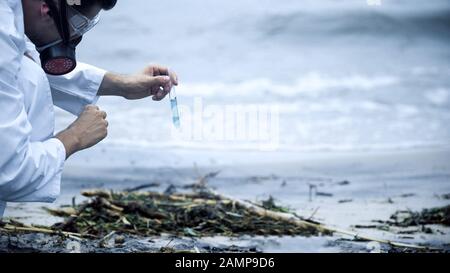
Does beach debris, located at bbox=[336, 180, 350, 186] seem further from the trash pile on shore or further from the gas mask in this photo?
the gas mask

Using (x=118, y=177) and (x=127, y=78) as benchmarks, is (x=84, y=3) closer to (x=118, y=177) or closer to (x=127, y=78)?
(x=127, y=78)

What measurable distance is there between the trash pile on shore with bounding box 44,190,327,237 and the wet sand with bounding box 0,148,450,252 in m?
0.08

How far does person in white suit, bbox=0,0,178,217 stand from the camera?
1370 millimetres

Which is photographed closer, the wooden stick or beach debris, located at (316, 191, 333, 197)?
the wooden stick

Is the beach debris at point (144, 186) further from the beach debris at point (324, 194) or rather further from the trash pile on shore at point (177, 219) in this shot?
the beach debris at point (324, 194)

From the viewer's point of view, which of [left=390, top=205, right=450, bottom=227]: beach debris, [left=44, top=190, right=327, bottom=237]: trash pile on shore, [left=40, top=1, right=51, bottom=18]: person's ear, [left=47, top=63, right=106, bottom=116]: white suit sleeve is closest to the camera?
[left=40, top=1, right=51, bottom=18]: person's ear

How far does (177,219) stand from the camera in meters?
2.51

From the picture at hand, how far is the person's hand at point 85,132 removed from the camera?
156cm

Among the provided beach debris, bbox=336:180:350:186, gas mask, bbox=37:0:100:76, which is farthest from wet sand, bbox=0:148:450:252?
gas mask, bbox=37:0:100:76

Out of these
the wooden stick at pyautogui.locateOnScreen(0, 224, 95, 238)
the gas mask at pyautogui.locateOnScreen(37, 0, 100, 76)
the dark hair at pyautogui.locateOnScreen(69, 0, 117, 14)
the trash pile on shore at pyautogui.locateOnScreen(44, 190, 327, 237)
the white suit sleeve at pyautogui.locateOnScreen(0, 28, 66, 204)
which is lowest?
the wooden stick at pyautogui.locateOnScreen(0, 224, 95, 238)

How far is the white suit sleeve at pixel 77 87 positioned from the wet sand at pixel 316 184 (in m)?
0.61

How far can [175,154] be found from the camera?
9.53 feet

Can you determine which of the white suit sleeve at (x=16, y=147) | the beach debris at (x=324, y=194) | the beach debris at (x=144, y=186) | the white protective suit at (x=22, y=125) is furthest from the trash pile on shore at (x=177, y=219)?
the white suit sleeve at (x=16, y=147)
